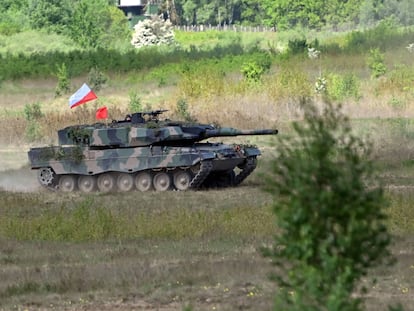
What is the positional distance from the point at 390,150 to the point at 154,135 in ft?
24.3

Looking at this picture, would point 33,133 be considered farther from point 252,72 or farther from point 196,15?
point 196,15

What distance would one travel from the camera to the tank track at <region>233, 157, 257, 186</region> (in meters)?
23.8

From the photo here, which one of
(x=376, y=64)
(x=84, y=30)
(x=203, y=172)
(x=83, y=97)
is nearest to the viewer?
(x=203, y=172)

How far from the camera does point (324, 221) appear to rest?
6.68m

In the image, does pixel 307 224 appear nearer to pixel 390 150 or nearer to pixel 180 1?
pixel 390 150

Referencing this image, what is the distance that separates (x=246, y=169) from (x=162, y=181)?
5.75ft

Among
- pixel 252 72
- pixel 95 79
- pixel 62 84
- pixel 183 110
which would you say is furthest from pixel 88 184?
pixel 95 79

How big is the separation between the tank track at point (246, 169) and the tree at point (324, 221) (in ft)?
55.3

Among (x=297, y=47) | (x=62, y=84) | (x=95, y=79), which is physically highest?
(x=297, y=47)

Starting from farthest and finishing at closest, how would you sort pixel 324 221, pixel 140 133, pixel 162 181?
pixel 140 133 < pixel 162 181 < pixel 324 221

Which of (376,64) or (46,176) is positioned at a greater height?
(376,64)

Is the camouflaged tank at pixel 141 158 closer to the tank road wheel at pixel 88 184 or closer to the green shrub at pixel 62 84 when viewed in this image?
the tank road wheel at pixel 88 184

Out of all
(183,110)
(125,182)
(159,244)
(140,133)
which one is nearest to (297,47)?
(183,110)

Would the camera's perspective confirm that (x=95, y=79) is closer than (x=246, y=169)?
No
